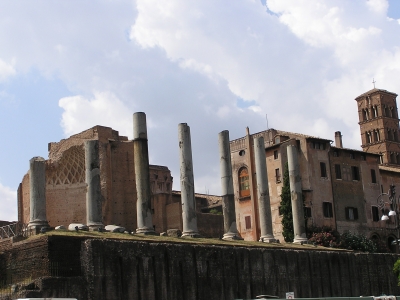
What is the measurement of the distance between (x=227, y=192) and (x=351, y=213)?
1500 centimetres

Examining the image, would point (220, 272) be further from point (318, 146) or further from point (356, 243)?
point (318, 146)

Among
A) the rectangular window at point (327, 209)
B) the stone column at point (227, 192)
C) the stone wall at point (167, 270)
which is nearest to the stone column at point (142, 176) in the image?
the stone wall at point (167, 270)

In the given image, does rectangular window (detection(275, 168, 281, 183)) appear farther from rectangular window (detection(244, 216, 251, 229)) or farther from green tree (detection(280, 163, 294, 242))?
rectangular window (detection(244, 216, 251, 229))

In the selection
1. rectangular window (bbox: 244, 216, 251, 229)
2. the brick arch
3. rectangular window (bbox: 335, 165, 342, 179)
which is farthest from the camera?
rectangular window (bbox: 244, 216, 251, 229)

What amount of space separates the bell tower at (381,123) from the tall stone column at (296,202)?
31697mm

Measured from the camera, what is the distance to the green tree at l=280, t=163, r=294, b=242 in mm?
→ 37094

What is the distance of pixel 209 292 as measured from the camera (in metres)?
21.8

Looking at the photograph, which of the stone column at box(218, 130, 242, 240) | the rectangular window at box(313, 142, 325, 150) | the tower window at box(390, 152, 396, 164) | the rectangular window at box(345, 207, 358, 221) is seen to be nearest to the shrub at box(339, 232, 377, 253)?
the rectangular window at box(345, 207, 358, 221)

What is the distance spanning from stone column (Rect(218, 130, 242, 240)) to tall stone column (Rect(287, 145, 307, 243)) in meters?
4.73

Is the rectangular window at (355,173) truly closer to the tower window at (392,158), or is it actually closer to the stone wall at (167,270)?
the stone wall at (167,270)

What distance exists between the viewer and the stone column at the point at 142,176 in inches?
981

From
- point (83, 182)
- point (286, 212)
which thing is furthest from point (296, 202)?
point (83, 182)

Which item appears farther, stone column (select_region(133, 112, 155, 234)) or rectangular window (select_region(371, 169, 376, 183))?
rectangular window (select_region(371, 169, 376, 183))

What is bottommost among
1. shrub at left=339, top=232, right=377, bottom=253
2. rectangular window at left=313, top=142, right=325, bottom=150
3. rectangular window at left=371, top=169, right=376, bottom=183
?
shrub at left=339, top=232, right=377, bottom=253
